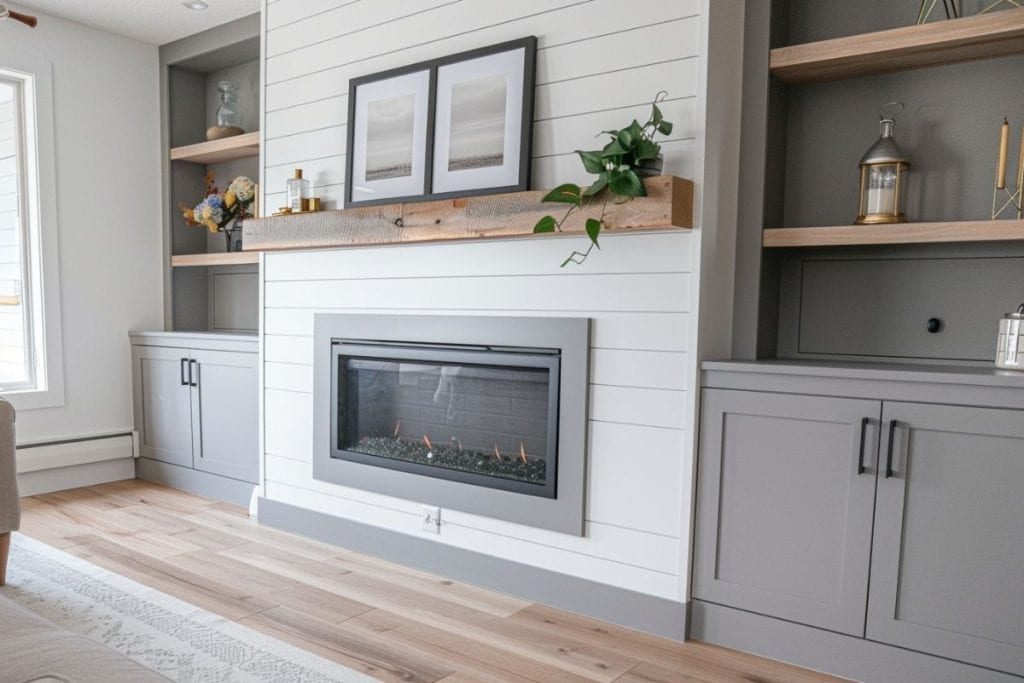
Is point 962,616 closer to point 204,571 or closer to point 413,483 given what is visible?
point 413,483

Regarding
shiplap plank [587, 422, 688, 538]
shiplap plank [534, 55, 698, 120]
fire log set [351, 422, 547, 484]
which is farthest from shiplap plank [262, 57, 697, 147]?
fire log set [351, 422, 547, 484]

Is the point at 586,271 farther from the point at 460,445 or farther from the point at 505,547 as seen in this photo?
the point at 505,547

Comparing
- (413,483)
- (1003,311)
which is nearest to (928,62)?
(1003,311)

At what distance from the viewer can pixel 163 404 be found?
4.28 metres

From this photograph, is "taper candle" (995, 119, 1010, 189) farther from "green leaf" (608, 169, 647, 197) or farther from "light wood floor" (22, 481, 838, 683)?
"light wood floor" (22, 481, 838, 683)

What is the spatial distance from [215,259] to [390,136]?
1746 millimetres

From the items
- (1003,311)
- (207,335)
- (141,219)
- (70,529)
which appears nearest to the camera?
(1003,311)

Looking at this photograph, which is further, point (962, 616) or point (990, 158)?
point (990, 158)

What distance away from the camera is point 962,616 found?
2.00 m

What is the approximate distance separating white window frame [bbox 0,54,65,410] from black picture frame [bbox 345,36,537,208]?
2.06m

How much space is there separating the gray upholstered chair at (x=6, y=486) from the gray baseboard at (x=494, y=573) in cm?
108

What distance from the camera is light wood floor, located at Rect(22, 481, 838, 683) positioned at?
7.19 feet

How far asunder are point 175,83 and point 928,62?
4125mm

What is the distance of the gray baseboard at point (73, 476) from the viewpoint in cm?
401
